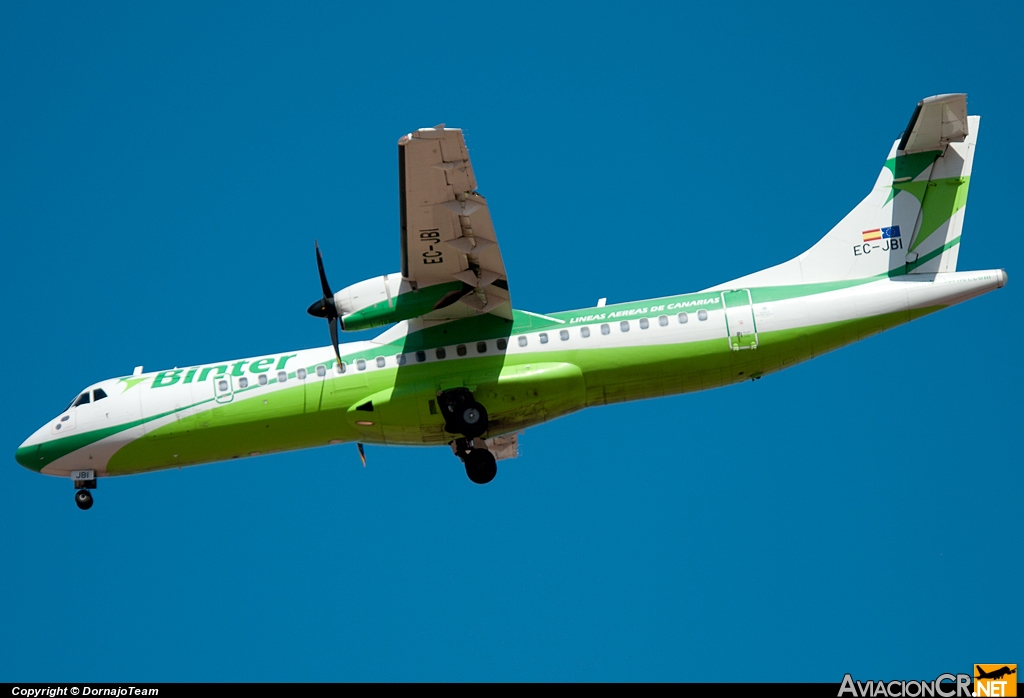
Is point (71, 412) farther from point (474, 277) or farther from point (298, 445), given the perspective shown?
point (474, 277)

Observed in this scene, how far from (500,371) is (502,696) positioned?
6202 mm

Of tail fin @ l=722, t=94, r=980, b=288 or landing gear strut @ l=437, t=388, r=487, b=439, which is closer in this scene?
landing gear strut @ l=437, t=388, r=487, b=439

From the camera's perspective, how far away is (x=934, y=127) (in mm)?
23203

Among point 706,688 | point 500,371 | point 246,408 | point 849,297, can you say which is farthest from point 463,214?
point 706,688

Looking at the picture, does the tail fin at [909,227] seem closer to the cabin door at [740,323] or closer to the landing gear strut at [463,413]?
the cabin door at [740,323]

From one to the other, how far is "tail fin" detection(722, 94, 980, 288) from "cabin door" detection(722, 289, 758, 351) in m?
0.69

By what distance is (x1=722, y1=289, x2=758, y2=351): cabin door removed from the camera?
22906 mm

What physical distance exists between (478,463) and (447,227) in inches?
203

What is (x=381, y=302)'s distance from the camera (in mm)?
22031

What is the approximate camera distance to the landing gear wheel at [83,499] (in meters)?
24.9

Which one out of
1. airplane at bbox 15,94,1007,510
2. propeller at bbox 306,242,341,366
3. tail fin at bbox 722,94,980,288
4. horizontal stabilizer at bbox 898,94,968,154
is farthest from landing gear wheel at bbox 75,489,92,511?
horizontal stabilizer at bbox 898,94,968,154

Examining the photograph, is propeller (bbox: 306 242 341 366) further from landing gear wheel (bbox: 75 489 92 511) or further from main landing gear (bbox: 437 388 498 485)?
landing gear wheel (bbox: 75 489 92 511)

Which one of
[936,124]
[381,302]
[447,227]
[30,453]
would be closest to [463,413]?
[381,302]

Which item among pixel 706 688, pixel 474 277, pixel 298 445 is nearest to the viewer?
pixel 706 688
